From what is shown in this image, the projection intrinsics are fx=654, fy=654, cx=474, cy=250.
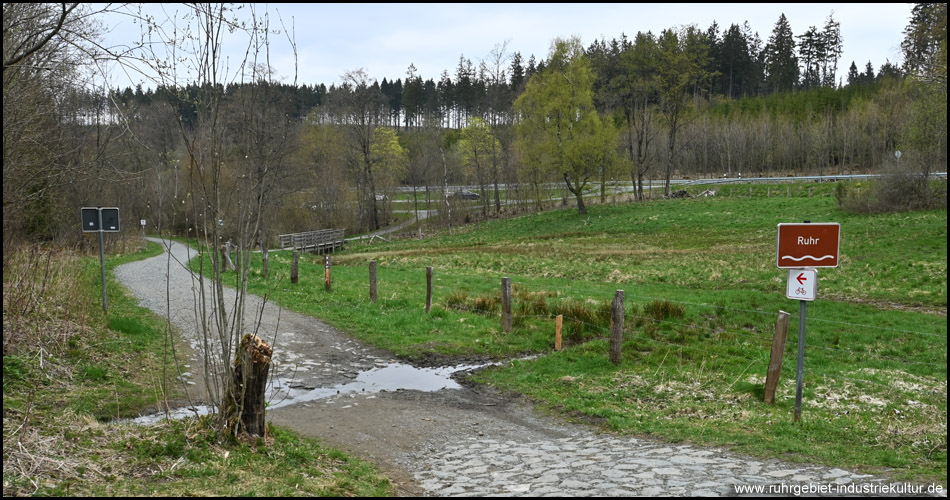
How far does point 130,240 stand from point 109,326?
103ft

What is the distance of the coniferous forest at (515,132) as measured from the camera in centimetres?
1269

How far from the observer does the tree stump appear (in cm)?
640

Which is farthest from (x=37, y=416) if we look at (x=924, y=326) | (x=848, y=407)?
(x=924, y=326)

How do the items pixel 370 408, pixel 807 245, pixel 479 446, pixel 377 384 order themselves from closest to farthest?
pixel 479 446 → pixel 807 245 → pixel 370 408 → pixel 377 384

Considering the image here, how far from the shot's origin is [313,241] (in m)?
44.7

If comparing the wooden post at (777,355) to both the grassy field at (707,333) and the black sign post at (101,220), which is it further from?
the black sign post at (101,220)

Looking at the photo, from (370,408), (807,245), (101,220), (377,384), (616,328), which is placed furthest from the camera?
(101,220)

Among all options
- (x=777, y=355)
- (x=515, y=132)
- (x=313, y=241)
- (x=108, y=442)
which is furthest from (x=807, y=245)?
(x=515, y=132)

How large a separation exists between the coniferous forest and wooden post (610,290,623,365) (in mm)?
6336

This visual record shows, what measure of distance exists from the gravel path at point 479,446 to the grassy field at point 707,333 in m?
0.59

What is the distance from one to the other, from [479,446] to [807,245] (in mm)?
4602

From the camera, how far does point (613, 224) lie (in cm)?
4722

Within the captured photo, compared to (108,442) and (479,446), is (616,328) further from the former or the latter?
(108,442)

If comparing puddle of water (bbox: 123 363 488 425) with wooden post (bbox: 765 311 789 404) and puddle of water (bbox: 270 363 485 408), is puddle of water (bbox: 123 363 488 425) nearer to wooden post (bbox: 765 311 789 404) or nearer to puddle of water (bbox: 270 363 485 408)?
puddle of water (bbox: 270 363 485 408)
